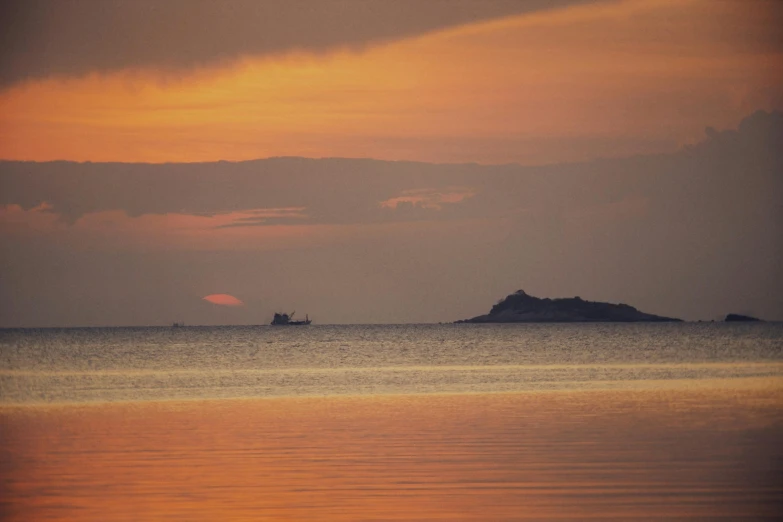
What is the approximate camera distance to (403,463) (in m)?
13.5

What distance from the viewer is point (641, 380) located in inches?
1280

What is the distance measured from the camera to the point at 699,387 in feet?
91.9

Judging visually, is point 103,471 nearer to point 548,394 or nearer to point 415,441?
point 415,441

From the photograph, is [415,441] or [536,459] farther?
[415,441]

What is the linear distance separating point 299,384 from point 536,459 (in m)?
19.5

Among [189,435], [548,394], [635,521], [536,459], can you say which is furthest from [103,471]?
[548,394]

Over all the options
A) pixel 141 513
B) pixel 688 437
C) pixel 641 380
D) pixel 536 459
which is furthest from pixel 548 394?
pixel 141 513

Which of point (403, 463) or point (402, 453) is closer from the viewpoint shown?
point (403, 463)

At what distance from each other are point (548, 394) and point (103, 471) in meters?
14.4

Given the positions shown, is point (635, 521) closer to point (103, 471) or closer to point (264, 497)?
point (264, 497)

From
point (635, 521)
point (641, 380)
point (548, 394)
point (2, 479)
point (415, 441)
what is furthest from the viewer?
point (641, 380)

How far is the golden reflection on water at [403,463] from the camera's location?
35.8 feet

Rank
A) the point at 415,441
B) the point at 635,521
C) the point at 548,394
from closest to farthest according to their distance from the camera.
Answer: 1. the point at 635,521
2. the point at 415,441
3. the point at 548,394

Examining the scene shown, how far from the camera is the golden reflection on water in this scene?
10.9 metres
